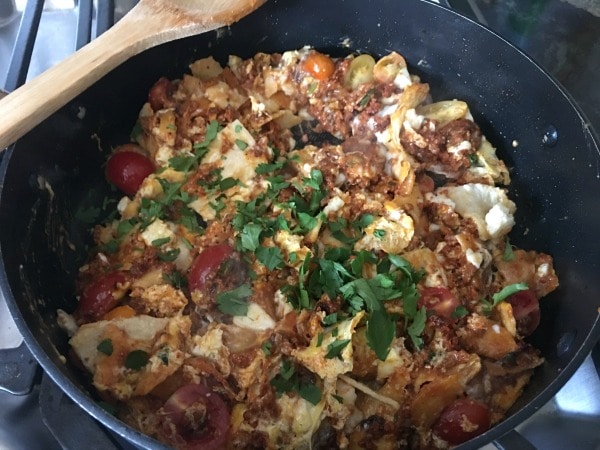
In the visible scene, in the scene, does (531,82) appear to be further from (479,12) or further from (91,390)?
(91,390)

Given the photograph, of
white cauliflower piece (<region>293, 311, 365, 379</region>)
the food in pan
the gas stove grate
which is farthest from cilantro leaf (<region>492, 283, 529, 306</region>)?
the gas stove grate

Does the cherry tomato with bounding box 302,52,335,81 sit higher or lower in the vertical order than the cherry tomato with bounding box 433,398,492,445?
higher

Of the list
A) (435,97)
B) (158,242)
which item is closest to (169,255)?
(158,242)

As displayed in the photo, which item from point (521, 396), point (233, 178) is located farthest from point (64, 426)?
point (521, 396)

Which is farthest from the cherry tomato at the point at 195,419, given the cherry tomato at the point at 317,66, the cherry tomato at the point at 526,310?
the cherry tomato at the point at 317,66

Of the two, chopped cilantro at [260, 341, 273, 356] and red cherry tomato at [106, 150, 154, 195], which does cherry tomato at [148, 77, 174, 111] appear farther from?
chopped cilantro at [260, 341, 273, 356]

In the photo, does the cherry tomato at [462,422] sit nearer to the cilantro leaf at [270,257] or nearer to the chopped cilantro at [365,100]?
the cilantro leaf at [270,257]
